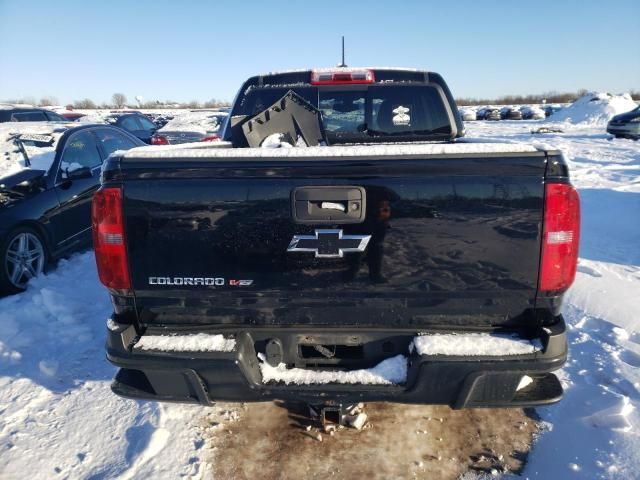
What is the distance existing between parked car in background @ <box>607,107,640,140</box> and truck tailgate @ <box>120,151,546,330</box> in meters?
23.2

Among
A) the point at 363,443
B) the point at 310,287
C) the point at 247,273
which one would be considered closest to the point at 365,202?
the point at 310,287

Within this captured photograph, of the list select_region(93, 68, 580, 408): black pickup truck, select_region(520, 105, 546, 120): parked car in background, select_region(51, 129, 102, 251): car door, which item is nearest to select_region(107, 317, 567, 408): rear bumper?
select_region(93, 68, 580, 408): black pickup truck

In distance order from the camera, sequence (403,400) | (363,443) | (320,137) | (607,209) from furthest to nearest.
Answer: (607,209)
(320,137)
(363,443)
(403,400)

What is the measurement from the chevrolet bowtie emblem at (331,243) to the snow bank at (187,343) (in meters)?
0.61

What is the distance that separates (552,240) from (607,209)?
6.49m

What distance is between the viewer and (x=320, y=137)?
143 inches

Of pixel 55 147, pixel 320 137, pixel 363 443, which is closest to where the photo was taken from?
pixel 363 443

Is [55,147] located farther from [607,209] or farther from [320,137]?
[607,209]

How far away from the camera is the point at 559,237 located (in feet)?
6.50

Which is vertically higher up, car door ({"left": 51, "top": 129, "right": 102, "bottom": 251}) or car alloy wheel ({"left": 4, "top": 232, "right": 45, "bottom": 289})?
car door ({"left": 51, "top": 129, "right": 102, "bottom": 251})

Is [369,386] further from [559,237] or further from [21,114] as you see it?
[21,114]

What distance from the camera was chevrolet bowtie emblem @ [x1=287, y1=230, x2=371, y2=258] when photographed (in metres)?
1.99

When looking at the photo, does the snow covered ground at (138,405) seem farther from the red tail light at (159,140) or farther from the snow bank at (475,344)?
the red tail light at (159,140)

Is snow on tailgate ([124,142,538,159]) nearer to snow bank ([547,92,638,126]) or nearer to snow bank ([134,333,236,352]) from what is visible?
snow bank ([134,333,236,352])
